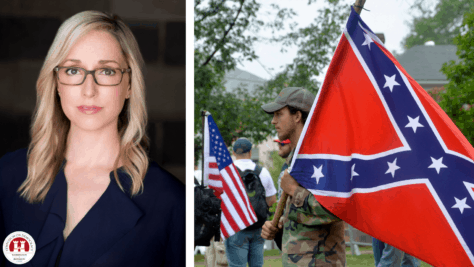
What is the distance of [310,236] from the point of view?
316 centimetres

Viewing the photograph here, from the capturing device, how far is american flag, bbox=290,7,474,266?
97.3 inches

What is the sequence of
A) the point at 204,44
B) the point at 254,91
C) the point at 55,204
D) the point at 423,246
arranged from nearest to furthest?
the point at 55,204 < the point at 423,246 < the point at 204,44 < the point at 254,91

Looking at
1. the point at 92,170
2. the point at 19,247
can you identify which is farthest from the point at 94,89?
the point at 19,247

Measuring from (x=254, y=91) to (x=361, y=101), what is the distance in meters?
8.07

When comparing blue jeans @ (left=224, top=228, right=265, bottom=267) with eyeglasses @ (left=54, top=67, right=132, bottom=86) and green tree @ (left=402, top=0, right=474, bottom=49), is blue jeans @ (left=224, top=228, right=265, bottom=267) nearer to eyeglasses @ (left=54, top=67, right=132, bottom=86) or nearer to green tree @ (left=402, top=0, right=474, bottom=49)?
eyeglasses @ (left=54, top=67, right=132, bottom=86)

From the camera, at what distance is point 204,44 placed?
8453mm

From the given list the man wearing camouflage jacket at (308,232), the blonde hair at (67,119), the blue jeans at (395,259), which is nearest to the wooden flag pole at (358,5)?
the man wearing camouflage jacket at (308,232)

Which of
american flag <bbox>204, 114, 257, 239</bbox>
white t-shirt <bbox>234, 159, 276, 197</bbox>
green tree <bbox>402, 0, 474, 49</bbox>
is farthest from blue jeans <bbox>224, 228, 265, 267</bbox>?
green tree <bbox>402, 0, 474, 49</bbox>

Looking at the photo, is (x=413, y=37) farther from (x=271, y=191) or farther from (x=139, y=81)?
(x=139, y=81)

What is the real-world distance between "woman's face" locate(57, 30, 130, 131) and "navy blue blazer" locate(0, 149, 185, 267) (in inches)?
11.5

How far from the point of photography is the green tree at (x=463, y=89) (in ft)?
31.3

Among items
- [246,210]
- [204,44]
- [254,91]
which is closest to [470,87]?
[254,91]

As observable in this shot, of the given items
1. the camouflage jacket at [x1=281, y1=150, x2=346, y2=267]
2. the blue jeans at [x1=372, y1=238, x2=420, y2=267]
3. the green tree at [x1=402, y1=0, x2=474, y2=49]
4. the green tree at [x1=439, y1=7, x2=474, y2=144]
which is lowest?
the blue jeans at [x1=372, y1=238, x2=420, y2=267]

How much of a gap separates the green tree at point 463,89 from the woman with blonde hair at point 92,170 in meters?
8.83
